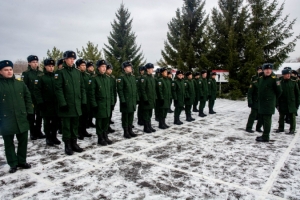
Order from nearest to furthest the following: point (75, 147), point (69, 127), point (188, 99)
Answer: point (69, 127) → point (75, 147) → point (188, 99)

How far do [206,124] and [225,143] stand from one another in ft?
8.12

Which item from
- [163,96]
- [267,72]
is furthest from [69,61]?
[267,72]

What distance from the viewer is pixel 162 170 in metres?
3.99

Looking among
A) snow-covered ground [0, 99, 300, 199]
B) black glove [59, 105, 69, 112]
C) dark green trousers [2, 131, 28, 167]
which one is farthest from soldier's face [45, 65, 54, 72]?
dark green trousers [2, 131, 28, 167]

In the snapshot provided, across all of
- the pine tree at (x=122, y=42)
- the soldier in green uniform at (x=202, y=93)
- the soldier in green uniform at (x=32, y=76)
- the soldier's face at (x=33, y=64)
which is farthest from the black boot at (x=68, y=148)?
the pine tree at (x=122, y=42)

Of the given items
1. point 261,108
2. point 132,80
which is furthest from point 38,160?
point 261,108

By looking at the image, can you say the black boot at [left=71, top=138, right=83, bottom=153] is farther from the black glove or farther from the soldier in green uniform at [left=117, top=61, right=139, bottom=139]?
the soldier in green uniform at [left=117, top=61, right=139, bottom=139]

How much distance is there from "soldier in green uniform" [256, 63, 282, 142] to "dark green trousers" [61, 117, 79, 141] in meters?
4.82

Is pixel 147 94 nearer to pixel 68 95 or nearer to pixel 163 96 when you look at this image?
pixel 163 96

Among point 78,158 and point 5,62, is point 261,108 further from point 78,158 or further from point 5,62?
point 5,62

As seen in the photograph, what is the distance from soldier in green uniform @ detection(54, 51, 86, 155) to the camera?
15.2 feet

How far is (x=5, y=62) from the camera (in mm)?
3783

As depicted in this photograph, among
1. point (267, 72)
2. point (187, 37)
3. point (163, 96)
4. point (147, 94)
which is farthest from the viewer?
point (187, 37)

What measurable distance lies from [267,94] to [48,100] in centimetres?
578
